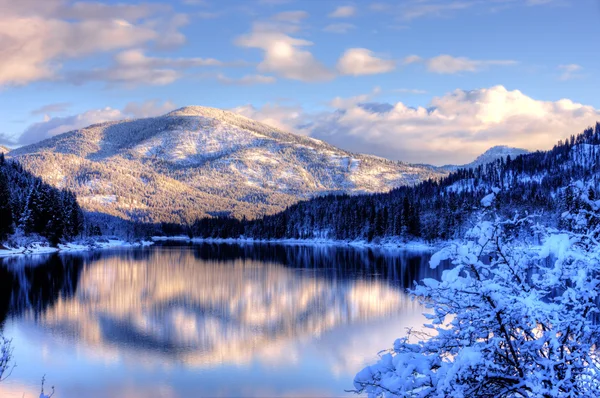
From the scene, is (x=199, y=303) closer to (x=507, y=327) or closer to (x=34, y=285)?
(x=34, y=285)

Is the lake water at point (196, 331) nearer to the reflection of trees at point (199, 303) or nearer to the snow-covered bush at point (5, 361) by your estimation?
the reflection of trees at point (199, 303)

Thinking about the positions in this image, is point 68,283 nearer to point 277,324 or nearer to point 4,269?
point 4,269

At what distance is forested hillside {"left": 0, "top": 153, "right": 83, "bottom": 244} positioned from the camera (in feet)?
277

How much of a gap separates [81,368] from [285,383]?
9695mm

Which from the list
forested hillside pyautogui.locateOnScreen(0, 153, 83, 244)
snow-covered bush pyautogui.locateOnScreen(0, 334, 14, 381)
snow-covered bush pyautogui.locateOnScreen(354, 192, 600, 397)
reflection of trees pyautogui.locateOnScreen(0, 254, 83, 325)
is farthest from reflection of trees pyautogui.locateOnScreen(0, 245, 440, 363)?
forested hillside pyautogui.locateOnScreen(0, 153, 83, 244)

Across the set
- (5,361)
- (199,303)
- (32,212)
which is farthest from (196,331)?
(32,212)

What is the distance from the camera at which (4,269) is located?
2502 inches

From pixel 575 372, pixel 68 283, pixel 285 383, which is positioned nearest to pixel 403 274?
pixel 68 283

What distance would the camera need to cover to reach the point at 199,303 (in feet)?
142

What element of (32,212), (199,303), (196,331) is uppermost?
(32,212)

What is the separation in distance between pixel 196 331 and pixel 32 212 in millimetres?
77883

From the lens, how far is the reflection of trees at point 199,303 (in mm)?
30000

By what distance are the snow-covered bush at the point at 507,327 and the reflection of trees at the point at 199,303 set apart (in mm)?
19299

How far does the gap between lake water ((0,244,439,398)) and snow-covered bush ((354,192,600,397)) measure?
13.2 metres
